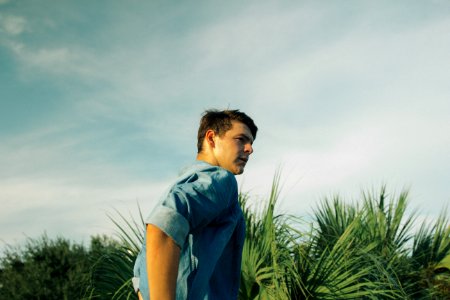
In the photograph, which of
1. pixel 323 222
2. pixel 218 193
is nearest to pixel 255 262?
pixel 218 193

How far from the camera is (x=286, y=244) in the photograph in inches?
155

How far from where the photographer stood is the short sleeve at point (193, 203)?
1.46m

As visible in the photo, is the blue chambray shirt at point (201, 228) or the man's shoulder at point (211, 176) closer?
the blue chambray shirt at point (201, 228)

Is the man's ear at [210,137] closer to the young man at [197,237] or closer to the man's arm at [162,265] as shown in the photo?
the young man at [197,237]

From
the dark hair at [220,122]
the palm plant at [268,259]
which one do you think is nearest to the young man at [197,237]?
the dark hair at [220,122]

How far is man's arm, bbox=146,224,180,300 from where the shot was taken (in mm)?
1386

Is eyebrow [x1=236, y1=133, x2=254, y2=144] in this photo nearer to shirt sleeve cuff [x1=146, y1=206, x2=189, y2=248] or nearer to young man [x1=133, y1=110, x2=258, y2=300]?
young man [x1=133, y1=110, x2=258, y2=300]

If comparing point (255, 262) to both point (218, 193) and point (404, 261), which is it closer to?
point (218, 193)

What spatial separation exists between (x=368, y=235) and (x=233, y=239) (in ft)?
14.0

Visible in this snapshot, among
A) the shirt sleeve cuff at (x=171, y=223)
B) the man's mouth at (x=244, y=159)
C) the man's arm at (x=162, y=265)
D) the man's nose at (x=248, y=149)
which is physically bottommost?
the man's arm at (x=162, y=265)

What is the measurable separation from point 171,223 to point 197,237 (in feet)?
0.54

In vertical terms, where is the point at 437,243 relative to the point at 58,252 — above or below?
below

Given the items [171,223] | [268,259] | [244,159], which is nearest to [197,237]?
[171,223]

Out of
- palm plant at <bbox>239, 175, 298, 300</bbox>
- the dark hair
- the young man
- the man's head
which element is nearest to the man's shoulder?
the young man
